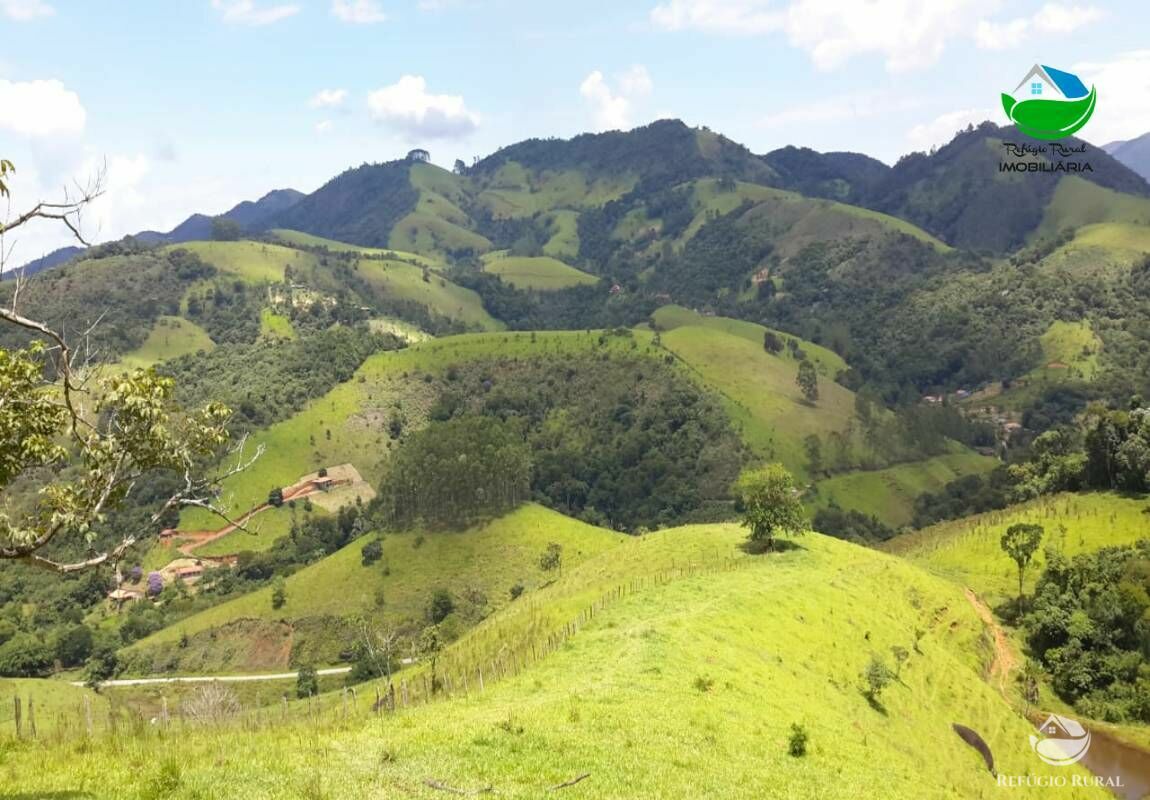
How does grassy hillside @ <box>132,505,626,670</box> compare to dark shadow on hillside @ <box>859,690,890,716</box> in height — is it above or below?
below

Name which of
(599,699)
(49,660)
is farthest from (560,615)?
(49,660)

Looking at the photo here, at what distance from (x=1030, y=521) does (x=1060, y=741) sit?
52.9 meters

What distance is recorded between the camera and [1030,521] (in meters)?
109

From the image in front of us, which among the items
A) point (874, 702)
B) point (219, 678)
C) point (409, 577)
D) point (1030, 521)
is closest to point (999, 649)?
point (874, 702)

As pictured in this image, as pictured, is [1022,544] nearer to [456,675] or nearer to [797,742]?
[797,742]

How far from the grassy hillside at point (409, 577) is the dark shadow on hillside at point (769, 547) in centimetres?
5092

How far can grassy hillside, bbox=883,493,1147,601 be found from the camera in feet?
318

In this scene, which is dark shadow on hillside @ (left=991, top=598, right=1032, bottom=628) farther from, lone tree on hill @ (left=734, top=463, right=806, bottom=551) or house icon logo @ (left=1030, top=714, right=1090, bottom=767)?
lone tree on hill @ (left=734, top=463, right=806, bottom=551)

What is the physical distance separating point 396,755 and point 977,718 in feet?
175

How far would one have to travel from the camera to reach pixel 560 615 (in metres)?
64.7

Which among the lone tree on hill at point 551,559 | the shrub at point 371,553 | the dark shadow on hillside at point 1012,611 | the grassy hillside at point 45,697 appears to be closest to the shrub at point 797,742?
the dark shadow on hillside at point 1012,611

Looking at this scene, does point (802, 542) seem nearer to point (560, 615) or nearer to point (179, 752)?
point (560, 615)

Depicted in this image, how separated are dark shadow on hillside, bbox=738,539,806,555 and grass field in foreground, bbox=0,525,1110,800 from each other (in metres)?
5.38

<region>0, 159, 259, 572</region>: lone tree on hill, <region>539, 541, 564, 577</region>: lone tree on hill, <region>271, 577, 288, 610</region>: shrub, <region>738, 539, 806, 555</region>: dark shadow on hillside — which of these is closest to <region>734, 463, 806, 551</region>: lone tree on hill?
<region>738, 539, 806, 555</region>: dark shadow on hillside
